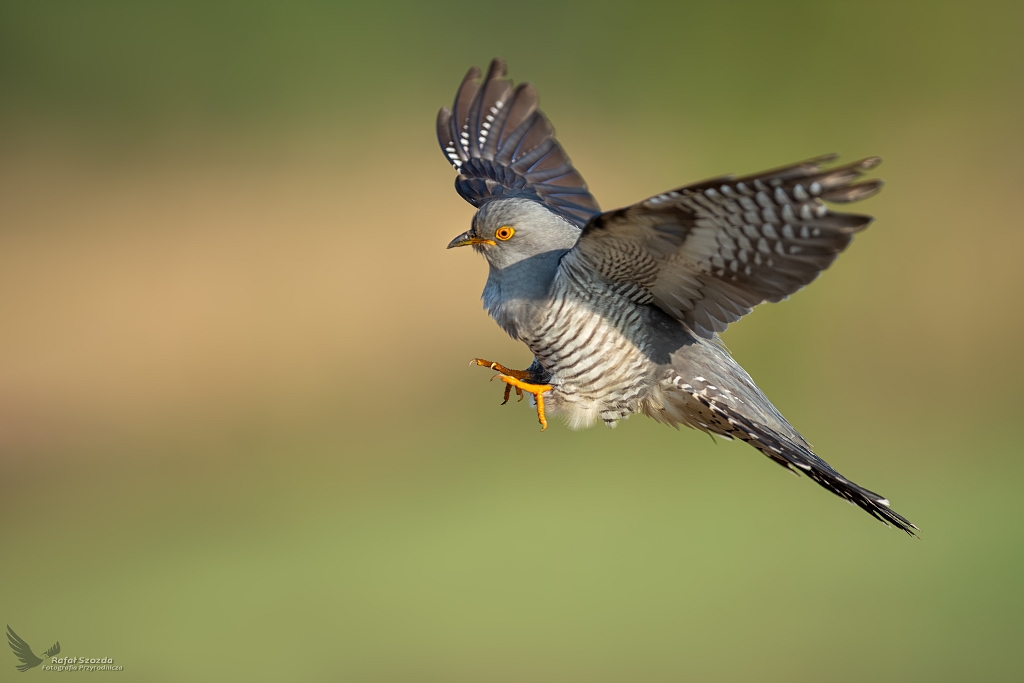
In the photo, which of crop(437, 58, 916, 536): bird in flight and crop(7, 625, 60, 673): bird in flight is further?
crop(7, 625, 60, 673): bird in flight

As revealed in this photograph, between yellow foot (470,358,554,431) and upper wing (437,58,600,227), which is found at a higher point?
upper wing (437,58,600,227)

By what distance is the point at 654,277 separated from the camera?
1.72m

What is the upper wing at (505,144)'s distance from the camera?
251cm

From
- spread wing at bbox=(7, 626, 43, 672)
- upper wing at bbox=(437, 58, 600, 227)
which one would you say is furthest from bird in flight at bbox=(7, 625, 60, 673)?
upper wing at bbox=(437, 58, 600, 227)

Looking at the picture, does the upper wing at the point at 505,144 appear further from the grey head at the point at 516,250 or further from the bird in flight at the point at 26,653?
the bird in flight at the point at 26,653

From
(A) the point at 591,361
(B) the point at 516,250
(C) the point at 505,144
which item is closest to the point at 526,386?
(A) the point at 591,361

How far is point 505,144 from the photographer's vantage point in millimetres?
2580

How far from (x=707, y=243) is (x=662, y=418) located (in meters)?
0.65

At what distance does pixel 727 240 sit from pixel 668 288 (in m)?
0.23

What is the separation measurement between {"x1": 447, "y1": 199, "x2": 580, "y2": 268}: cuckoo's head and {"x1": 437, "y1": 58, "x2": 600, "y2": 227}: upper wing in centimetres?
53

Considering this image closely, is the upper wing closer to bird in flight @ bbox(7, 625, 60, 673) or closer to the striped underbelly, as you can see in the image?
the striped underbelly

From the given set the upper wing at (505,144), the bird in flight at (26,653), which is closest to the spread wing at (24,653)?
the bird in flight at (26,653)

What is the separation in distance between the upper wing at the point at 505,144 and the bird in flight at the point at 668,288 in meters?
0.17

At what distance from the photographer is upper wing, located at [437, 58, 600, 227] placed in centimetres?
251
